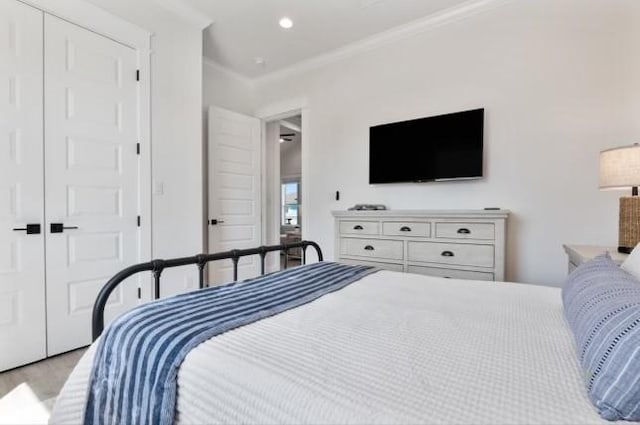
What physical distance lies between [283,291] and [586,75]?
2859 millimetres

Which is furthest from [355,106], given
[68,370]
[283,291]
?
[68,370]

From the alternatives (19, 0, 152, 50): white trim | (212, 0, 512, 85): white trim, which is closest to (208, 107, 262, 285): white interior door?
(212, 0, 512, 85): white trim

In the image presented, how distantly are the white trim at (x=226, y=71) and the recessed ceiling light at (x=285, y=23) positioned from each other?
1218 millimetres

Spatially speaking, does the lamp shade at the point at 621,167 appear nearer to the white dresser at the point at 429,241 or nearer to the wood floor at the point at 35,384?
the white dresser at the point at 429,241

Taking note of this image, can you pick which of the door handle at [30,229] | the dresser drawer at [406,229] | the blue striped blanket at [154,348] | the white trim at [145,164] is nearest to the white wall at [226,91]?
the white trim at [145,164]

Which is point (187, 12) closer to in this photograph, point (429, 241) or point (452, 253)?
point (429, 241)

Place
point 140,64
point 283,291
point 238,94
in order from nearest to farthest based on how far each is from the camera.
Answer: point 283,291 → point 140,64 → point 238,94

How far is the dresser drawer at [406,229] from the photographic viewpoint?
286 cm

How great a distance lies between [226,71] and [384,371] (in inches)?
173

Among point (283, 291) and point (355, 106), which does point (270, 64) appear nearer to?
point (355, 106)

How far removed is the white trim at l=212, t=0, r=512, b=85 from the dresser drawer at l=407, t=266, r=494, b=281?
2326 mm

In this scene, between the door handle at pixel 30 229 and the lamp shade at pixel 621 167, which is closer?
the lamp shade at pixel 621 167

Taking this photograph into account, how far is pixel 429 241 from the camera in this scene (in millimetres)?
2844

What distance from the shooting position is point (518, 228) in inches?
110
